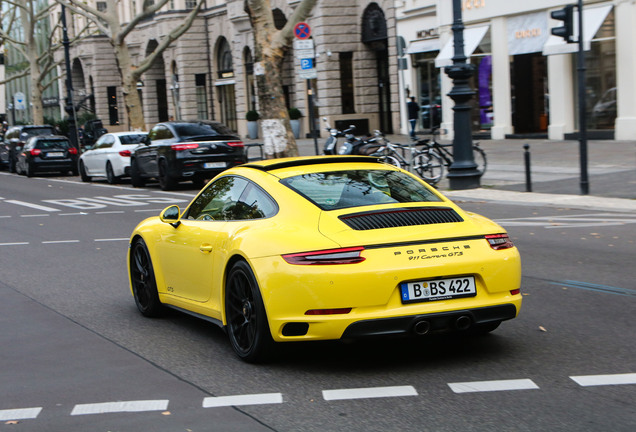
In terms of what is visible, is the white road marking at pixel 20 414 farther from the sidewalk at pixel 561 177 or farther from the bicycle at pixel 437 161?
the bicycle at pixel 437 161

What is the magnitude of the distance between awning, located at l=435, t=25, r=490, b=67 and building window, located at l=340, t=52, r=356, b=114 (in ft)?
27.6

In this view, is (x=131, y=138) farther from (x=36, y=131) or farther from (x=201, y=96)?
(x=201, y=96)

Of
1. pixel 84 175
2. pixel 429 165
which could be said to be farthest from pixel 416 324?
pixel 84 175

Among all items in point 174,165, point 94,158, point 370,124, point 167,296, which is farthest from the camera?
point 370,124

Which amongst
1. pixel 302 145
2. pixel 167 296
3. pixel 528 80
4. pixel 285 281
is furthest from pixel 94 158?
pixel 285 281

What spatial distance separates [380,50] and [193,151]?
68.7 ft

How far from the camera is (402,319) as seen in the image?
18.7 feet

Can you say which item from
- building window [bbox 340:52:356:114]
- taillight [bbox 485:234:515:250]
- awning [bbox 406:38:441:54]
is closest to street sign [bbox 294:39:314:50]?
awning [bbox 406:38:441:54]

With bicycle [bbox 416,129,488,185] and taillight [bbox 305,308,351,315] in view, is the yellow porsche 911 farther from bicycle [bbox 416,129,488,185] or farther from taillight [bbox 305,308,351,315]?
bicycle [bbox 416,129,488,185]

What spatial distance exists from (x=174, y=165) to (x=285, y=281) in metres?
17.5

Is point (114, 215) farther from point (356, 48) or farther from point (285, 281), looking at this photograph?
point (356, 48)

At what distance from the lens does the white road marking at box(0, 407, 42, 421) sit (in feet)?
17.3

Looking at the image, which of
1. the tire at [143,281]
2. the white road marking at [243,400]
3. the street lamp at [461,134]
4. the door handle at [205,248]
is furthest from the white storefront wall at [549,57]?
the white road marking at [243,400]

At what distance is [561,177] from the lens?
65.2 feet
